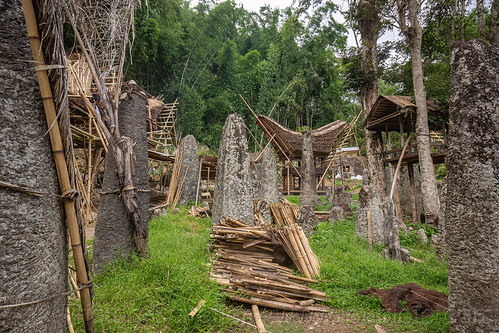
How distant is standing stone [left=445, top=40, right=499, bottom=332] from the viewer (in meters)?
2.43

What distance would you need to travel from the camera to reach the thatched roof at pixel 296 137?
48.9 feet

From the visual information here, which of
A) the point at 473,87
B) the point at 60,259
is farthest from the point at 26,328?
the point at 473,87

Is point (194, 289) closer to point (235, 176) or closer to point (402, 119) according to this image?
point (235, 176)

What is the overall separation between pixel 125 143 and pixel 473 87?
152 inches

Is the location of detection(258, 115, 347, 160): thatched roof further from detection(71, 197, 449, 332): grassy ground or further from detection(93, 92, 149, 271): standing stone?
detection(93, 92, 149, 271): standing stone

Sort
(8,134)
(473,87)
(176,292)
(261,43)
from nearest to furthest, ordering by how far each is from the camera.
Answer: (8,134) → (473,87) → (176,292) → (261,43)

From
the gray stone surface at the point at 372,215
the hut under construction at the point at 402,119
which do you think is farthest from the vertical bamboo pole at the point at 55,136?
the hut under construction at the point at 402,119

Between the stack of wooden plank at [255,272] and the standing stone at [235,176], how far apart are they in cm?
75

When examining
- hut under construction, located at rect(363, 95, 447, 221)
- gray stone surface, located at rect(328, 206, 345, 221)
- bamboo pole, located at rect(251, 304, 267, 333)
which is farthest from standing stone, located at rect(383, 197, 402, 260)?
hut under construction, located at rect(363, 95, 447, 221)

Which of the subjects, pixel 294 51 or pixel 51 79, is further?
pixel 294 51

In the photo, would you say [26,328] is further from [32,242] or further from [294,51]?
[294,51]

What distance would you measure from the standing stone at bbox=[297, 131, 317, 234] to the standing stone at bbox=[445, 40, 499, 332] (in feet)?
15.1

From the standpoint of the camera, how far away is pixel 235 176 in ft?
20.1

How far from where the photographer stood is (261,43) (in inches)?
1145
